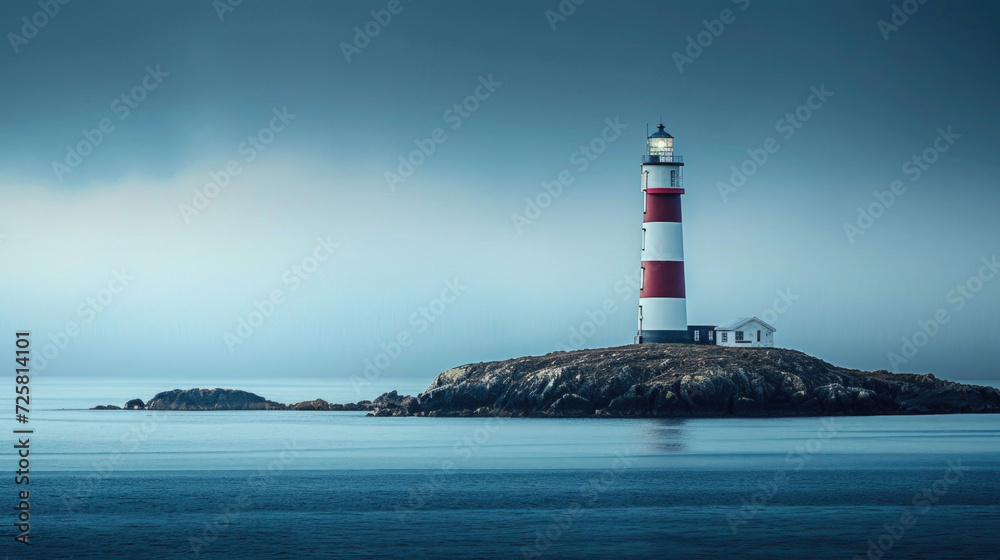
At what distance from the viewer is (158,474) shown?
44.8m

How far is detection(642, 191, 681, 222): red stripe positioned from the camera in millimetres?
67938

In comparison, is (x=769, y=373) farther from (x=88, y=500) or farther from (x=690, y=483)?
(x=88, y=500)

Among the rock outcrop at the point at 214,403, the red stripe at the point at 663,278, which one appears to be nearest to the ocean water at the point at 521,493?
the red stripe at the point at 663,278

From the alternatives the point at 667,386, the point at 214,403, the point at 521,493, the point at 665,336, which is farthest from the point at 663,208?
the point at 214,403

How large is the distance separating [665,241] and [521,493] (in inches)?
1270

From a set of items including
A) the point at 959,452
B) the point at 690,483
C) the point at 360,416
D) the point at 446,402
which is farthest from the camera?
the point at 360,416

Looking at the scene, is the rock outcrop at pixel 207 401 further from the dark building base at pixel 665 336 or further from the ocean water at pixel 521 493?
the dark building base at pixel 665 336

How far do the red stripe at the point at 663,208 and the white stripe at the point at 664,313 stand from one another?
4.88m

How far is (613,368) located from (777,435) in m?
11.4

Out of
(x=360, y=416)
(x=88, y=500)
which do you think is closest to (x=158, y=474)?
(x=88, y=500)

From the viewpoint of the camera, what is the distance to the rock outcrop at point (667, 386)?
65.4 metres

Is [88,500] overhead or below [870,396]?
below

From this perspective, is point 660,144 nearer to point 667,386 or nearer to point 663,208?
point 663,208

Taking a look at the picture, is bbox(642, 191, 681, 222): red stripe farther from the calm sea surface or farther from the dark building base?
the calm sea surface
